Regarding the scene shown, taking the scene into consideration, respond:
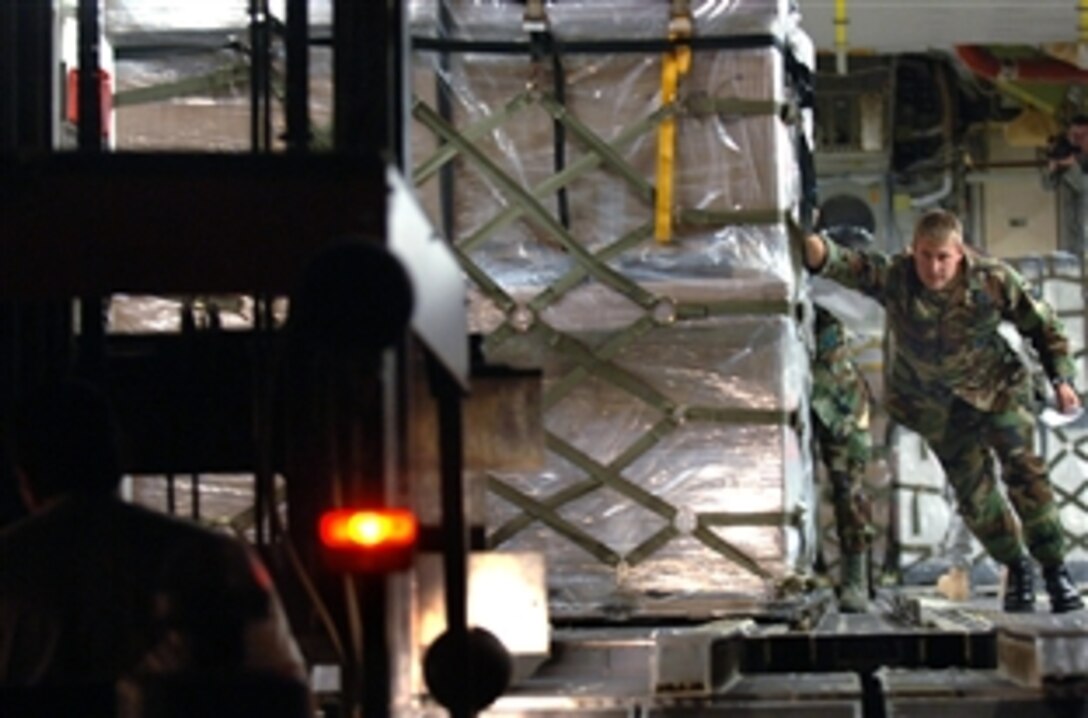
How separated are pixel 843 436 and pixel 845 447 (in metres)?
0.05

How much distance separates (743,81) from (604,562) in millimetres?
1512

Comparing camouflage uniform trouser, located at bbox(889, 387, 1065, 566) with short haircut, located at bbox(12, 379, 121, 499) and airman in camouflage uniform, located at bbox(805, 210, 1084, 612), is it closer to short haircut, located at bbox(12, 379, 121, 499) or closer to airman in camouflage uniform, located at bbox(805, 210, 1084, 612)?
airman in camouflage uniform, located at bbox(805, 210, 1084, 612)

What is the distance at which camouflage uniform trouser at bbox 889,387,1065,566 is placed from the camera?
7324 mm

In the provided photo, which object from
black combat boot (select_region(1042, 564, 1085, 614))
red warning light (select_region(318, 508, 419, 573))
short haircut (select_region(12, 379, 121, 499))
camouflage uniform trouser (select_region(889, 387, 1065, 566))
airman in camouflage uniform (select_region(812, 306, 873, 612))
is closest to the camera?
red warning light (select_region(318, 508, 419, 573))

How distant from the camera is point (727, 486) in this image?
5.59 meters

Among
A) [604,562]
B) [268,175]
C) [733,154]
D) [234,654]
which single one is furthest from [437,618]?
[733,154]

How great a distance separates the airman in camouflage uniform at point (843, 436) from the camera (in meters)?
7.73

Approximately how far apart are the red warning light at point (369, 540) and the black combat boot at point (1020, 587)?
496 centimetres

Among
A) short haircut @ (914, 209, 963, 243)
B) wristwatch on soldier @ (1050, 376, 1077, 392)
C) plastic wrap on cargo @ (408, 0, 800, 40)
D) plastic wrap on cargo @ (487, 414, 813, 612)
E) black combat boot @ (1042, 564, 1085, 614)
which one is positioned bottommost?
black combat boot @ (1042, 564, 1085, 614)

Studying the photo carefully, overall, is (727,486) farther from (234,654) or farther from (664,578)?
(234,654)

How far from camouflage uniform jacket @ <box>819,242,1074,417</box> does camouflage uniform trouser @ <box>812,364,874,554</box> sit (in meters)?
0.30

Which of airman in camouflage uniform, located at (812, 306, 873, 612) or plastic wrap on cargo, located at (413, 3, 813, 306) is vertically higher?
plastic wrap on cargo, located at (413, 3, 813, 306)

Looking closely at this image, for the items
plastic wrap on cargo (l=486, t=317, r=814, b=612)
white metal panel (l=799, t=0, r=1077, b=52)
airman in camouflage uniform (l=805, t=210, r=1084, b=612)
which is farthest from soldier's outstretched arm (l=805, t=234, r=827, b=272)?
white metal panel (l=799, t=0, r=1077, b=52)

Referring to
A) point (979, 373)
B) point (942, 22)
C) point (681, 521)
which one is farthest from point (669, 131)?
point (942, 22)
